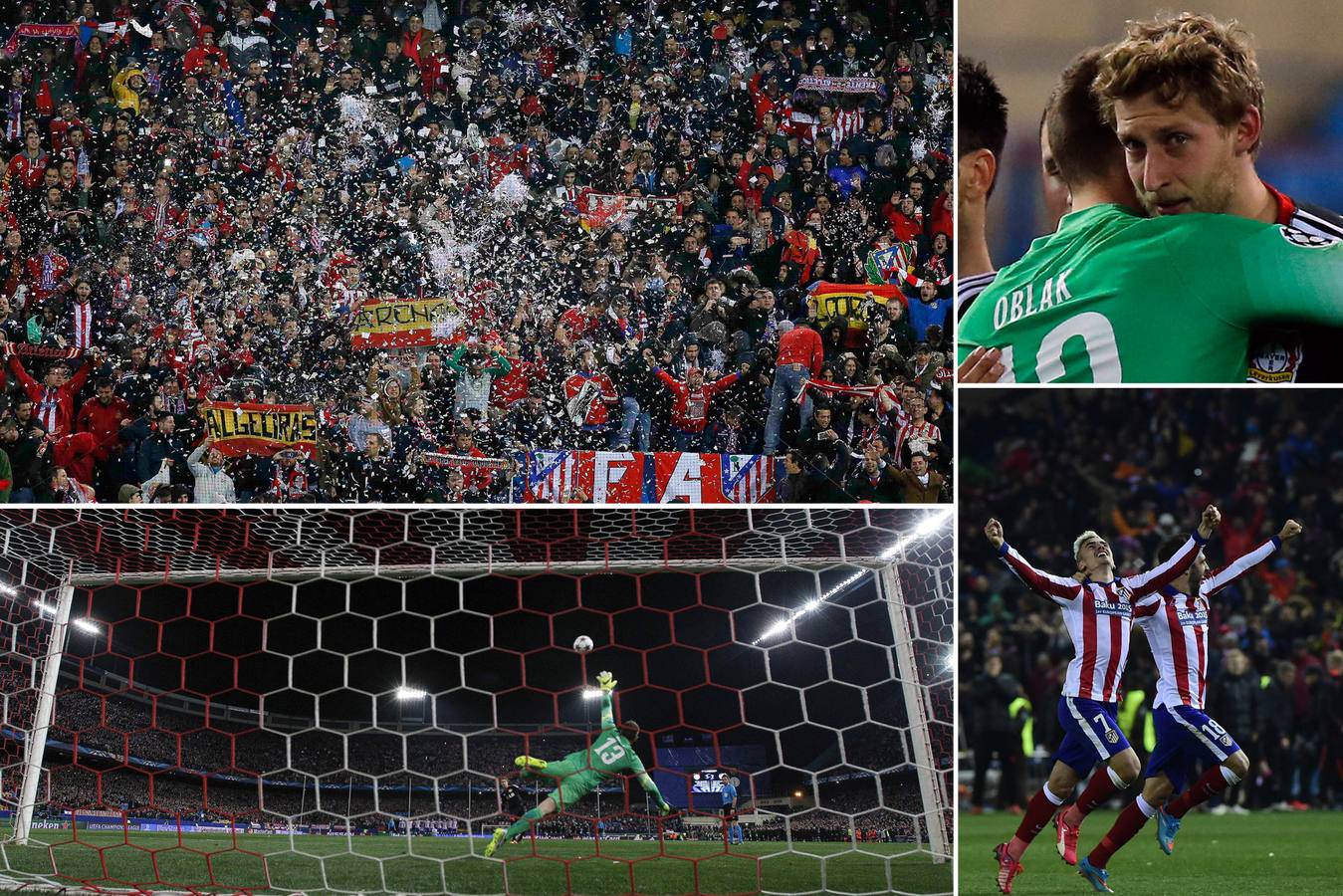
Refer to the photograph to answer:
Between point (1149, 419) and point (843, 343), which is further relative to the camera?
point (1149, 419)

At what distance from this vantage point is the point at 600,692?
331cm

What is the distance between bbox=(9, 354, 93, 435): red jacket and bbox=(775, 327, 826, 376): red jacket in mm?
4662

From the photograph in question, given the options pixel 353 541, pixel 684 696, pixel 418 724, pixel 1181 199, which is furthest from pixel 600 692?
pixel 1181 199

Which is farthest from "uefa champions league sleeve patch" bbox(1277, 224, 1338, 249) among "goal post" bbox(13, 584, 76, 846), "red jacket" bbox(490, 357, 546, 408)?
"red jacket" bbox(490, 357, 546, 408)

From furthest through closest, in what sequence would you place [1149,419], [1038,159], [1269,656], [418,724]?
[1149,419], [1269,656], [1038,159], [418,724]

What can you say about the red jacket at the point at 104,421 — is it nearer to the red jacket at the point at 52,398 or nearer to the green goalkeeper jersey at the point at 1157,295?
the red jacket at the point at 52,398

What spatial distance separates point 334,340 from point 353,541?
5.17 m

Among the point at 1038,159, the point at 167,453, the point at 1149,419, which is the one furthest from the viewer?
the point at 1149,419

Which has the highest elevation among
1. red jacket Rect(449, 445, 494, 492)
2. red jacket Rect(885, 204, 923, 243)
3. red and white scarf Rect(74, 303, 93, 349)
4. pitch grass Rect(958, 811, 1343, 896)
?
red jacket Rect(885, 204, 923, 243)

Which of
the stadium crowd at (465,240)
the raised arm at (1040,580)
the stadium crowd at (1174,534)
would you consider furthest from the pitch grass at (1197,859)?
the stadium crowd at (465,240)

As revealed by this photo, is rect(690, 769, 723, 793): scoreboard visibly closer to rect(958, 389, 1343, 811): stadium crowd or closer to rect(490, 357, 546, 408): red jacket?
rect(958, 389, 1343, 811): stadium crowd

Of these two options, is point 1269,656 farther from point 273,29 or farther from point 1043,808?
point 273,29

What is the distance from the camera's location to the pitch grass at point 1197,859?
436 centimetres

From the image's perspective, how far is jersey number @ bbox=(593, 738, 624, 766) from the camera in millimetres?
3271
